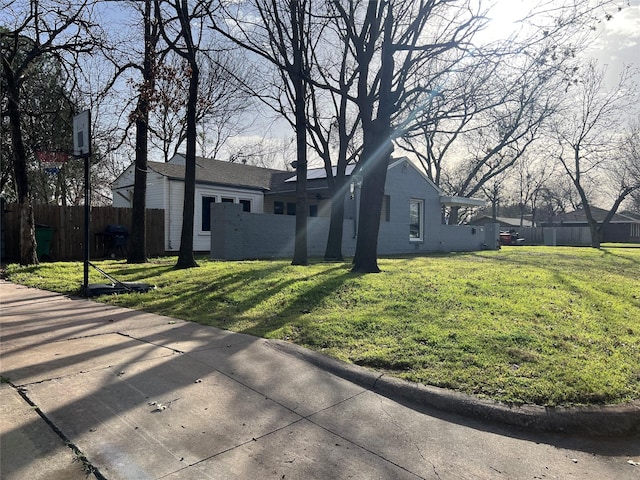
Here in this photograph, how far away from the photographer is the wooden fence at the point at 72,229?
15.1m

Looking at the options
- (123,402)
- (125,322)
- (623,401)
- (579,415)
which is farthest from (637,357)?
(125,322)

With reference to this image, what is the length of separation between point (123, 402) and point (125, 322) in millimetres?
2839

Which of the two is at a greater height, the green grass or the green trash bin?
the green trash bin

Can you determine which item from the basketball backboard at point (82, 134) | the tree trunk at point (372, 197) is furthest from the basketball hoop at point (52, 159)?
the tree trunk at point (372, 197)

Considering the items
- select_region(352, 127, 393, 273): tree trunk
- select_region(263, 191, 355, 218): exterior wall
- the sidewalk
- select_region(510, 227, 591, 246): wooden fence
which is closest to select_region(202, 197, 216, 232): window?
select_region(263, 191, 355, 218): exterior wall

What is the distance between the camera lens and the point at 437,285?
8227mm

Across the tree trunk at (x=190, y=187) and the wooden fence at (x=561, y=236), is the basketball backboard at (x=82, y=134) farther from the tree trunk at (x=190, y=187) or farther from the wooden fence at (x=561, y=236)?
the wooden fence at (x=561, y=236)

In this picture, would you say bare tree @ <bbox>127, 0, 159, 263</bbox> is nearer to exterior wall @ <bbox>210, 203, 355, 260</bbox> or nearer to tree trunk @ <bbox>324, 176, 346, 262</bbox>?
exterior wall @ <bbox>210, 203, 355, 260</bbox>

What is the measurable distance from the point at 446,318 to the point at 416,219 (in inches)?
737

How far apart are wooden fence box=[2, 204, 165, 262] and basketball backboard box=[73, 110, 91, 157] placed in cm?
817

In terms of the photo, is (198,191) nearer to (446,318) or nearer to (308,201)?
(308,201)

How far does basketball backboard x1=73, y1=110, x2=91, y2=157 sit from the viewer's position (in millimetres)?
8000

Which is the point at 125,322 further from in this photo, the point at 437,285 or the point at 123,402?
the point at 437,285

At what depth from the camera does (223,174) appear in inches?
861
